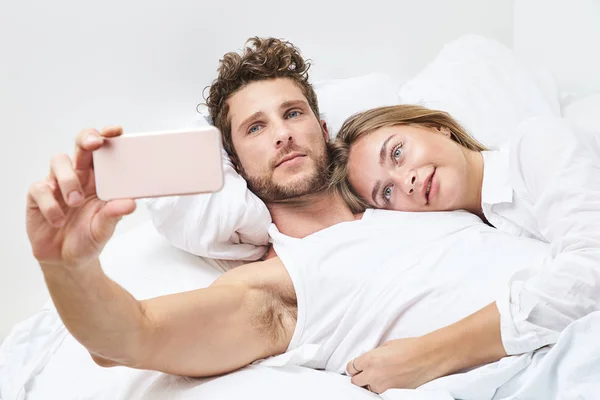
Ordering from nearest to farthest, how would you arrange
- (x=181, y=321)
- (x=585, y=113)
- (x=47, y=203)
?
(x=47, y=203) → (x=181, y=321) → (x=585, y=113)

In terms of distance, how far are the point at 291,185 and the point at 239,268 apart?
0.26 m

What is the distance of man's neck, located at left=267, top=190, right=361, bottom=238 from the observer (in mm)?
1421

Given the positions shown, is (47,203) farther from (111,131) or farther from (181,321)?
(181,321)

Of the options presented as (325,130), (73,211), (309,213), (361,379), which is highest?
(73,211)

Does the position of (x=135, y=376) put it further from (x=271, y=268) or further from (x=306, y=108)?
(x=306, y=108)

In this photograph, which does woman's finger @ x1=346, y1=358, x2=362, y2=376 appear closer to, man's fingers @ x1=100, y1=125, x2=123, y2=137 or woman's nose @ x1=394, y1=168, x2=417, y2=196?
woman's nose @ x1=394, y1=168, x2=417, y2=196

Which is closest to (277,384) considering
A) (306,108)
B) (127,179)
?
(127,179)

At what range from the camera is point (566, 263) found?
1.11 m

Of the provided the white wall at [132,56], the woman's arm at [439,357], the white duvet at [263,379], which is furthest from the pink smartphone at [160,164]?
the white wall at [132,56]

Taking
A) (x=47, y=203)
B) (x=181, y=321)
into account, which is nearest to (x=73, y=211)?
(x=47, y=203)

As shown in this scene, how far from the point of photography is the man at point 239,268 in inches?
32.9

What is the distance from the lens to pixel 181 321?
40.6 inches

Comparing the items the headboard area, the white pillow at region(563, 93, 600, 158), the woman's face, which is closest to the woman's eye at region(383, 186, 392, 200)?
the woman's face

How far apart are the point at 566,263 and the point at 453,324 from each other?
0.20 metres
